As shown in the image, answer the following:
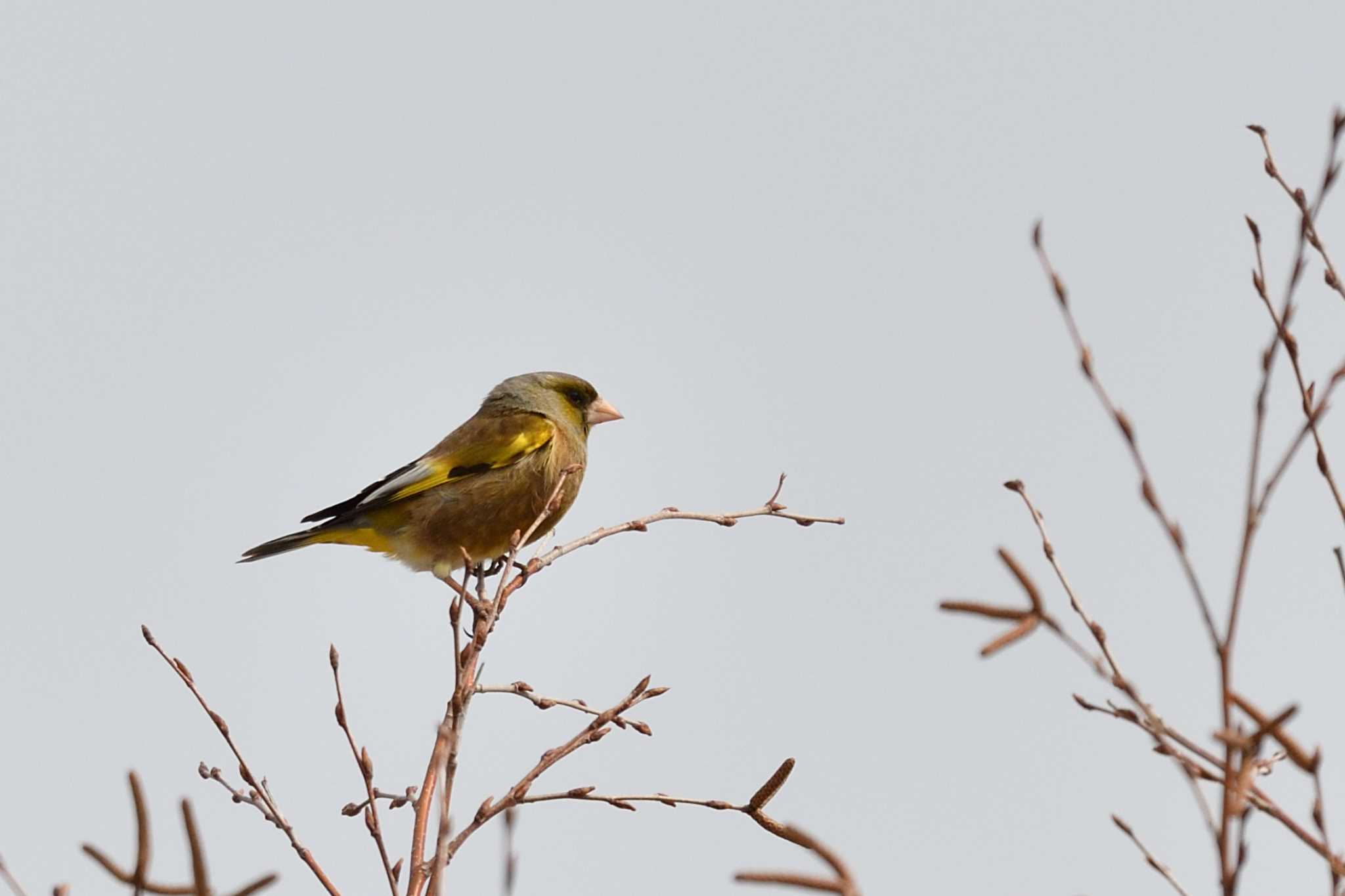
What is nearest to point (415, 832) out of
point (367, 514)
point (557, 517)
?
point (557, 517)

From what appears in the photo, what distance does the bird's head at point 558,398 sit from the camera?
375 inches

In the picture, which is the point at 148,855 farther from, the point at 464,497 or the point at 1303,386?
the point at 464,497

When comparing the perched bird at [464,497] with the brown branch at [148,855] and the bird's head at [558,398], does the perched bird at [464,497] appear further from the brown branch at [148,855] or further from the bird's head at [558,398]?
the brown branch at [148,855]

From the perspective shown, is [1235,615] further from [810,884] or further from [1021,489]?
[1021,489]

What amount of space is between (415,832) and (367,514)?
5666mm

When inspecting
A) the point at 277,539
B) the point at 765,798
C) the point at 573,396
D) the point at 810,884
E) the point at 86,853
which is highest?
the point at 573,396

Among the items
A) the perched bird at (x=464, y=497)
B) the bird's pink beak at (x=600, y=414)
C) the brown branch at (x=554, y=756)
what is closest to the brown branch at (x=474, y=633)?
the brown branch at (x=554, y=756)

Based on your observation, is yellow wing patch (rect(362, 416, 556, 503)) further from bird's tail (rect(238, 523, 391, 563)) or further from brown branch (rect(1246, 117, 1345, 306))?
brown branch (rect(1246, 117, 1345, 306))

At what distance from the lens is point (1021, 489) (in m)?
2.67

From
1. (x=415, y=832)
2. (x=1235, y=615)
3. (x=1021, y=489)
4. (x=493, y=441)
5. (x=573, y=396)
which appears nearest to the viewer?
(x=1235, y=615)

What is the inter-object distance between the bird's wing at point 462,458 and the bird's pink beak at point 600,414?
1.50ft

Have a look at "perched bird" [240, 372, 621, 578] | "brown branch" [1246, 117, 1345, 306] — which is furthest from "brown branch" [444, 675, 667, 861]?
"perched bird" [240, 372, 621, 578]

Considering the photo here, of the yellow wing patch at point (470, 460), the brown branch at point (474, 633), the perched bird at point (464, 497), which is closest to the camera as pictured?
the brown branch at point (474, 633)

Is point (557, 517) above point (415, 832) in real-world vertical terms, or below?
above
